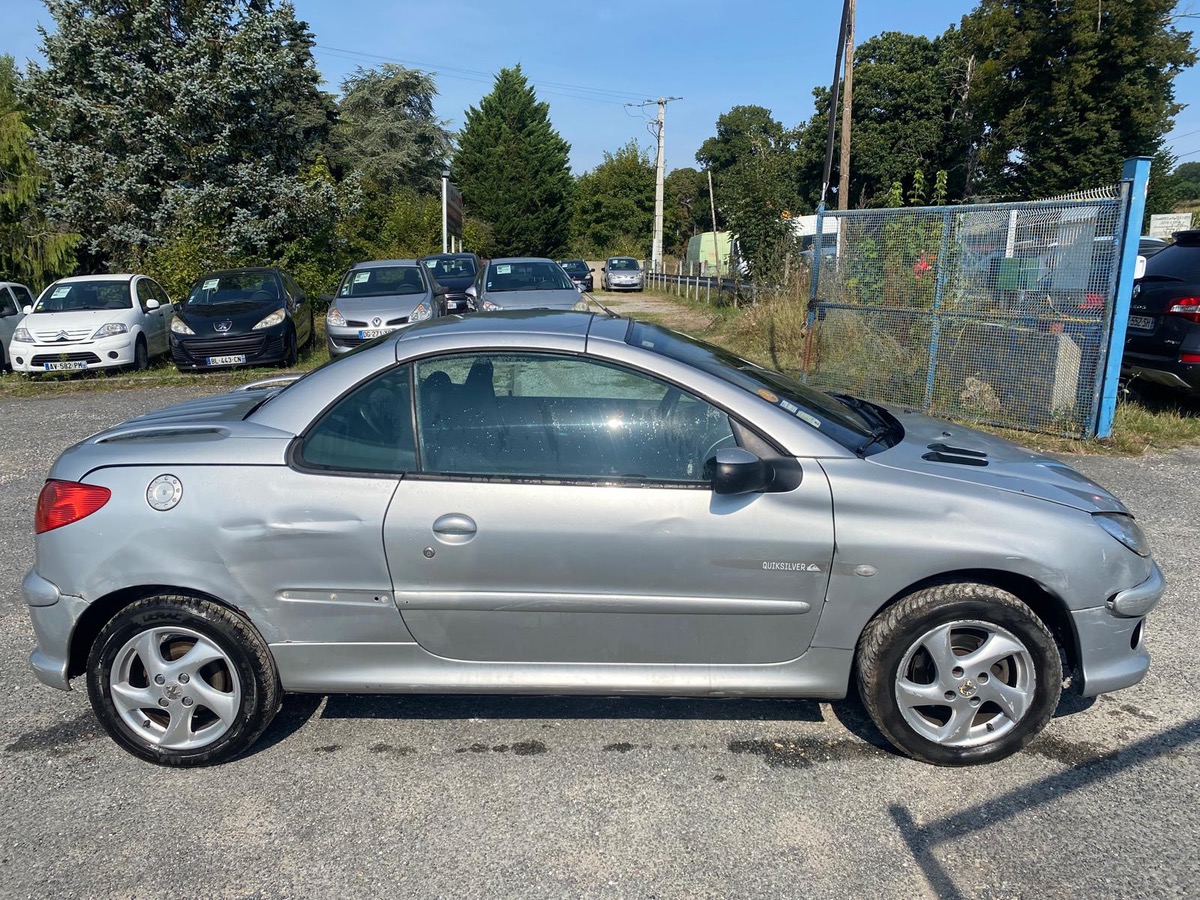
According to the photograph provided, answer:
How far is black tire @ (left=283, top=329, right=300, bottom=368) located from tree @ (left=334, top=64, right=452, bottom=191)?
32.4 m

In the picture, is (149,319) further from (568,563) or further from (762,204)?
(568,563)

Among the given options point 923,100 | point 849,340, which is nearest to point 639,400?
point 849,340

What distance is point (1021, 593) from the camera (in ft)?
10.7

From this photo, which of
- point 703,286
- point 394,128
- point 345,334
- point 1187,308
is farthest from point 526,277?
point 394,128

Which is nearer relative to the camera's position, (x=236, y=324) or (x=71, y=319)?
(x=236, y=324)

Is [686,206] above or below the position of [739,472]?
above

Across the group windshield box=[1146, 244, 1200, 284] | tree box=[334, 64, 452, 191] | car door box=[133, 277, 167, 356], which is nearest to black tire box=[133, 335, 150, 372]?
car door box=[133, 277, 167, 356]

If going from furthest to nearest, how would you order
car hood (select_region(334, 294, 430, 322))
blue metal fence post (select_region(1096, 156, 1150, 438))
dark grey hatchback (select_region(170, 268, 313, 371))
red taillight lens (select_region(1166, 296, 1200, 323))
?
1. car hood (select_region(334, 294, 430, 322))
2. dark grey hatchback (select_region(170, 268, 313, 371))
3. red taillight lens (select_region(1166, 296, 1200, 323))
4. blue metal fence post (select_region(1096, 156, 1150, 438))

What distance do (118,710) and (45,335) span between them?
1227 cm

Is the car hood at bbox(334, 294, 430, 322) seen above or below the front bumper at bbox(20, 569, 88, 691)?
above

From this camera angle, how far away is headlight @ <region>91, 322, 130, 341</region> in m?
13.5

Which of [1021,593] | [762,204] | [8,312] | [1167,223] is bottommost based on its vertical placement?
[1021,593]

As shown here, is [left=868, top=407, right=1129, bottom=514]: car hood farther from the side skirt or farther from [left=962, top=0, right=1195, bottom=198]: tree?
[left=962, top=0, right=1195, bottom=198]: tree

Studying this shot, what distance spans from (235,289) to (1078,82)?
1375 inches
